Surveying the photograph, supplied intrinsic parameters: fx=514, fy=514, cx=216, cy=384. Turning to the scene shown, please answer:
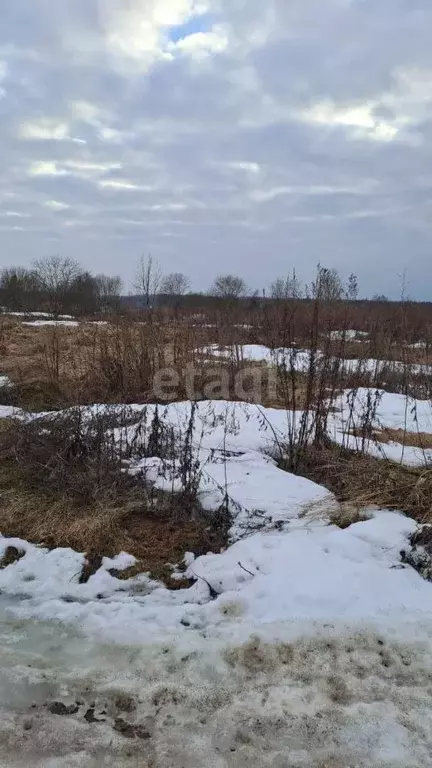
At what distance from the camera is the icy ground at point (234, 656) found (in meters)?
1.91

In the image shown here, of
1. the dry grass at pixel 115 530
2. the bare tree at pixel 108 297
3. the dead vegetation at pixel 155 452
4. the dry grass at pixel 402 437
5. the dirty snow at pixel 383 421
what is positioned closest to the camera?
the dry grass at pixel 115 530

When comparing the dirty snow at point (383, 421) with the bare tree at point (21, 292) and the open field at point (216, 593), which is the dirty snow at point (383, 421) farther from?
the bare tree at point (21, 292)

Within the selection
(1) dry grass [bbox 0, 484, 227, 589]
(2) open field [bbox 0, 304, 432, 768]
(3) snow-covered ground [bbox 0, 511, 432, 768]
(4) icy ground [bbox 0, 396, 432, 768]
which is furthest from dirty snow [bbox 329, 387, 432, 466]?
(1) dry grass [bbox 0, 484, 227, 589]

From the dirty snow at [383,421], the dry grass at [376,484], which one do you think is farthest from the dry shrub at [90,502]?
the dirty snow at [383,421]

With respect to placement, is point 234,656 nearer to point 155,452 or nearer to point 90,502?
point 90,502

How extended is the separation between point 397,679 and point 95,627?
1472mm

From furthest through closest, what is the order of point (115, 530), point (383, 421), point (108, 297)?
point (108, 297) < point (383, 421) < point (115, 530)

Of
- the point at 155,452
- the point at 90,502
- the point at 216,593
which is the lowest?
the point at 216,593

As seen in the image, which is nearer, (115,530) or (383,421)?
(115,530)

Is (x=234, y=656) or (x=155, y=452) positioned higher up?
(x=155, y=452)

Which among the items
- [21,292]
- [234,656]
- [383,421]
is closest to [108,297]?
[383,421]

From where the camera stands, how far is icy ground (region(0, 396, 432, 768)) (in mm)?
1913

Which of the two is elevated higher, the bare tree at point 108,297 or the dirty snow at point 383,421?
the bare tree at point 108,297

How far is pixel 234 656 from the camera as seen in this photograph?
94.9 inches
